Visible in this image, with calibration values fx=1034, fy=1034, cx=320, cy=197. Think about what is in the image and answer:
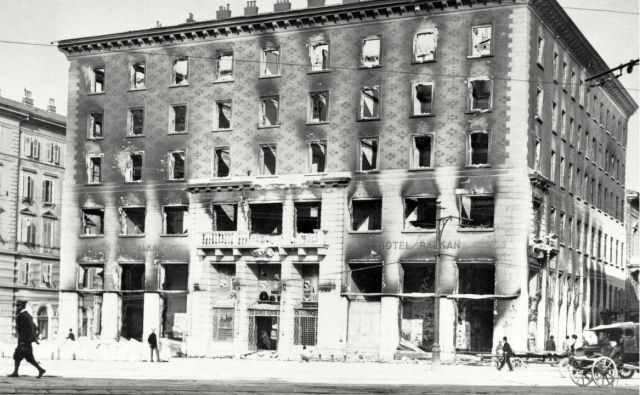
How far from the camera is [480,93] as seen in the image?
5303 centimetres

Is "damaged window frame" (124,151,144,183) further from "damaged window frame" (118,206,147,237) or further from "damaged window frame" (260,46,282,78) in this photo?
"damaged window frame" (260,46,282,78)

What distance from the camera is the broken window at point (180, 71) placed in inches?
2384

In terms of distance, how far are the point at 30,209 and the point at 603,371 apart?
49362mm

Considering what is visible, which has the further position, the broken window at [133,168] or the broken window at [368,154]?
the broken window at [133,168]

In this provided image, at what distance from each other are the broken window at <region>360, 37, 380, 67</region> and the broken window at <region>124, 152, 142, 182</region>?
15.0 meters

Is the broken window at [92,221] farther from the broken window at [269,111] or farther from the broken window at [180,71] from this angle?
the broken window at [269,111]

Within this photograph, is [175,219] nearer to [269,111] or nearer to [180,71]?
[269,111]

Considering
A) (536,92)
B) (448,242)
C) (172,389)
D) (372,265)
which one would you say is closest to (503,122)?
(536,92)

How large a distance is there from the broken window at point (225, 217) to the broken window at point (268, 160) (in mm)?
2631

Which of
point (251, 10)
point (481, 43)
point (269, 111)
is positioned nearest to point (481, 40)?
point (481, 43)

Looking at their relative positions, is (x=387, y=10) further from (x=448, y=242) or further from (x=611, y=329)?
(x=611, y=329)

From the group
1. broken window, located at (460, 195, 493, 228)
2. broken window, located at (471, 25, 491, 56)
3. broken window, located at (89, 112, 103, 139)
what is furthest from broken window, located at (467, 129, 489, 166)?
broken window, located at (89, 112, 103, 139)

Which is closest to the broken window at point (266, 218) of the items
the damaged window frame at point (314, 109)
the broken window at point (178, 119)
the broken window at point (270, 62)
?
the damaged window frame at point (314, 109)

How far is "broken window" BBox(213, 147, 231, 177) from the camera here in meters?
59.4
